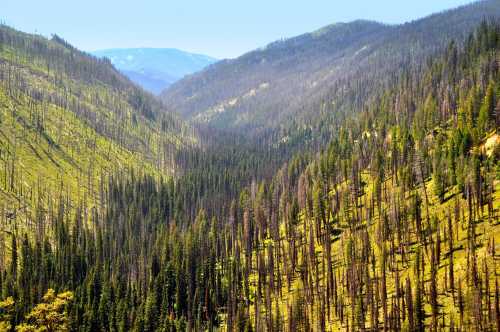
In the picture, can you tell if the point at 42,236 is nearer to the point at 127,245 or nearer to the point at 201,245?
the point at 127,245

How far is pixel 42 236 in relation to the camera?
191m

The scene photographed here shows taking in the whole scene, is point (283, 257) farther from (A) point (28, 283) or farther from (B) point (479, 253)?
(A) point (28, 283)

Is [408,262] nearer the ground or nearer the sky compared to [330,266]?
nearer the sky

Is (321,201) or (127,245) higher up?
(321,201)

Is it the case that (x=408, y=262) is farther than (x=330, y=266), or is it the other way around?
(x=330, y=266)

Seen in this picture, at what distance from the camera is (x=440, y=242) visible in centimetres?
14088

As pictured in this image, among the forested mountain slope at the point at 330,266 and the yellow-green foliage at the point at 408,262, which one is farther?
the yellow-green foliage at the point at 408,262

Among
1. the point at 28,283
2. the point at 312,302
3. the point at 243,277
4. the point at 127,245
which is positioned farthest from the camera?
the point at 127,245

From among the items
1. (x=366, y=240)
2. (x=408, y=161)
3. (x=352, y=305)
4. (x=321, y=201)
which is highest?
(x=408, y=161)

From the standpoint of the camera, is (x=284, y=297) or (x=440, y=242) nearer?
(x=440, y=242)

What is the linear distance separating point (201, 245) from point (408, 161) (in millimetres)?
84650

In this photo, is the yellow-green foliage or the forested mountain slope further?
the yellow-green foliage

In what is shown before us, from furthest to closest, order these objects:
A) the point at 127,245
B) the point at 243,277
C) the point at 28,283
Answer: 1. the point at 127,245
2. the point at 243,277
3. the point at 28,283

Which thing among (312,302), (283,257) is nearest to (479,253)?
(312,302)
